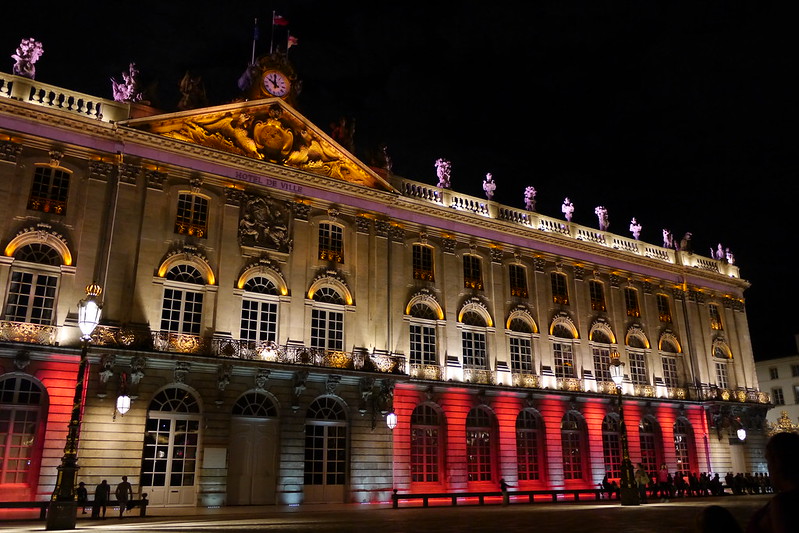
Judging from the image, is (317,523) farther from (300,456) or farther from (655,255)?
(655,255)

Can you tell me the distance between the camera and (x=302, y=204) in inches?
1132

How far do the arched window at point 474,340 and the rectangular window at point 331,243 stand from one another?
23.1 ft

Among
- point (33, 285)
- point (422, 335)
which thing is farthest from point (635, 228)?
point (33, 285)

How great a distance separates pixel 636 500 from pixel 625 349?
49.3 feet

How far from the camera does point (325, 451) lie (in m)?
26.4

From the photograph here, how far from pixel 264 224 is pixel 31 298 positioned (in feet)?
29.4

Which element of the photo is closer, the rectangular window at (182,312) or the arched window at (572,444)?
the rectangular window at (182,312)

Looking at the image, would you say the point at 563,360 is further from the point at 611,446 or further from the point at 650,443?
the point at 650,443

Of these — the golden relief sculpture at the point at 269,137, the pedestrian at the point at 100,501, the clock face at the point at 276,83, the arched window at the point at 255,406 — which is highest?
the clock face at the point at 276,83

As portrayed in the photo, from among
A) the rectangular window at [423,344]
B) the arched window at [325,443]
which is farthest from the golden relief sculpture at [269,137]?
the arched window at [325,443]

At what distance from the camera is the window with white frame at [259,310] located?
26.3 meters

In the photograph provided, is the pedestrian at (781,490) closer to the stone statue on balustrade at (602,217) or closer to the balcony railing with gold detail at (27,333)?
the balcony railing with gold detail at (27,333)

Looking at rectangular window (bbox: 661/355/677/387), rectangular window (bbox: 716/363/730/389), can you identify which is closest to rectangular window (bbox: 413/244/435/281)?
rectangular window (bbox: 661/355/677/387)

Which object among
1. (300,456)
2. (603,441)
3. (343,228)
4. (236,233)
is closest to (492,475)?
(603,441)
